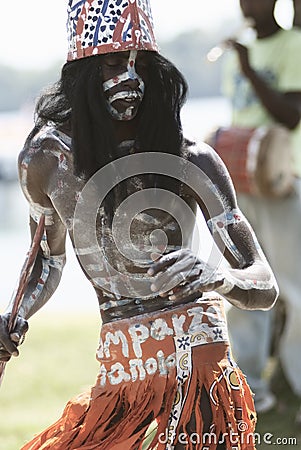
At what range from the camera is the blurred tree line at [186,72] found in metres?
35.2

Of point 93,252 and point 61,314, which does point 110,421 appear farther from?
point 61,314

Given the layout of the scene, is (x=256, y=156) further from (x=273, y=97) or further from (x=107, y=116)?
(x=107, y=116)

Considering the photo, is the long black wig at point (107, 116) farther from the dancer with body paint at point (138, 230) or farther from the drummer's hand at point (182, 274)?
the drummer's hand at point (182, 274)

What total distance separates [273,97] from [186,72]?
79.8ft

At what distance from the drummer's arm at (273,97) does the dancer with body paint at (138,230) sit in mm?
2352

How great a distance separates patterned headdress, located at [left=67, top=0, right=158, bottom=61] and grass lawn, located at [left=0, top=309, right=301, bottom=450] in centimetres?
216

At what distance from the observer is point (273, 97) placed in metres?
5.31

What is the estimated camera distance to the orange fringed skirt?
2.87 m

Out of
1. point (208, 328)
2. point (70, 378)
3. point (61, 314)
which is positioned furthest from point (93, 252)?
point (61, 314)

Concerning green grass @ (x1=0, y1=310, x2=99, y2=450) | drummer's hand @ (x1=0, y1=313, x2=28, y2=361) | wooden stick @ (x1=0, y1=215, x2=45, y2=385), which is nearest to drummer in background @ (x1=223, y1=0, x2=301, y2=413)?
green grass @ (x1=0, y1=310, x2=99, y2=450)

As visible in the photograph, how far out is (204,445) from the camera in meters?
2.83

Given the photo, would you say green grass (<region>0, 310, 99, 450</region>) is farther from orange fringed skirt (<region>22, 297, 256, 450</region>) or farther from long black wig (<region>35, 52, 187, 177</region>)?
long black wig (<region>35, 52, 187, 177</region>)

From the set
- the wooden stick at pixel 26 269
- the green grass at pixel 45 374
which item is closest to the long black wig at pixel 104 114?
the wooden stick at pixel 26 269

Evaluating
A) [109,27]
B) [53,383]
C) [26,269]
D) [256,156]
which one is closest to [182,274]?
[26,269]
